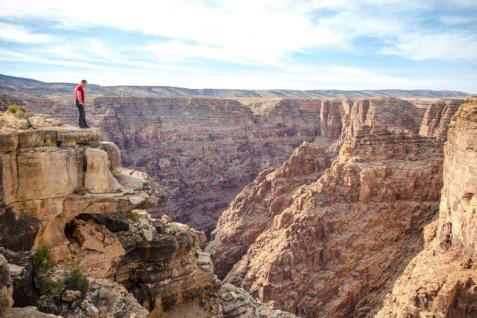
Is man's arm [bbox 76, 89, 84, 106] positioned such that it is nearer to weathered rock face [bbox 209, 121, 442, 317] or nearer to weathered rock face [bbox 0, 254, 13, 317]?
weathered rock face [bbox 0, 254, 13, 317]

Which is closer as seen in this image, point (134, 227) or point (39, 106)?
point (134, 227)

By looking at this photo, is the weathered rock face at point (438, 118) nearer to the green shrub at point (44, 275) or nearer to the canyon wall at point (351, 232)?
the canyon wall at point (351, 232)

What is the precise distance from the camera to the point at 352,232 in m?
35.6

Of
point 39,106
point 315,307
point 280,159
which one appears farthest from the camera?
point 280,159

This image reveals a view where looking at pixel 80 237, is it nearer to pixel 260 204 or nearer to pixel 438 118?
pixel 260 204

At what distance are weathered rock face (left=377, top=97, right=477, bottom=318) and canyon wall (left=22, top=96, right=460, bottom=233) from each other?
36972mm

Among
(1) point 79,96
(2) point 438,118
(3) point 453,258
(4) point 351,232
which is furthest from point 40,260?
(2) point 438,118

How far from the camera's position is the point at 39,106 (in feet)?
244

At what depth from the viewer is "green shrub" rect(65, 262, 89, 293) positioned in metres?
12.8

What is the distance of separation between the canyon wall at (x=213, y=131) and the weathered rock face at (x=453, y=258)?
36972 mm

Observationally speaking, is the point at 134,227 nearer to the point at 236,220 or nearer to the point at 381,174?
the point at 381,174

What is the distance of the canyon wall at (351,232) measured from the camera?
33.3 meters

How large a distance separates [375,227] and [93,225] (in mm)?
25992

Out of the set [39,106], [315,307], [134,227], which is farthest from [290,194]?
[39,106]
